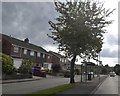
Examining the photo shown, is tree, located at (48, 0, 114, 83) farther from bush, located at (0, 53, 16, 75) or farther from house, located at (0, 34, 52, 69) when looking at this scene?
house, located at (0, 34, 52, 69)

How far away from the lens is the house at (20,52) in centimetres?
6009

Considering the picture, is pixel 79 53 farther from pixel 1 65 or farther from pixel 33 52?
pixel 33 52

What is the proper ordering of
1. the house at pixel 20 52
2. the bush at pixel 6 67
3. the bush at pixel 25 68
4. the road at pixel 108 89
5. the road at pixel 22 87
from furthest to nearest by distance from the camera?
the house at pixel 20 52
the bush at pixel 25 68
the bush at pixel 6 67
the road at pixel 108 89
the road at pixel 22 87

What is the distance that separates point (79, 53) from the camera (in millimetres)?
31734

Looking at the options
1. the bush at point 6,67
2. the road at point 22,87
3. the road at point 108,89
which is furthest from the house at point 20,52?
the road at point 22,87

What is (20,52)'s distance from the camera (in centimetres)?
6519

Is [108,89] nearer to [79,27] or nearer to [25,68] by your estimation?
[79,27]

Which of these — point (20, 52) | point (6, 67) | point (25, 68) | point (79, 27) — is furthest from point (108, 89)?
point (20, 52)

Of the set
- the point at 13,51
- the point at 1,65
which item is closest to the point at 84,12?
the point at 1,65

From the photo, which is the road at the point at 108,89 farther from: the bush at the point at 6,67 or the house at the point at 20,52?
Answer: the house at the point at 20,52

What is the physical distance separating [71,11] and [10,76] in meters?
12.5

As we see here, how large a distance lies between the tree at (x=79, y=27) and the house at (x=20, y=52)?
28.2 metres

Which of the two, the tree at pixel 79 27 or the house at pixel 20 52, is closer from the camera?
the tree at pixel 79 27

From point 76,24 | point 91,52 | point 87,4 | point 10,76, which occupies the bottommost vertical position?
point 10,76
